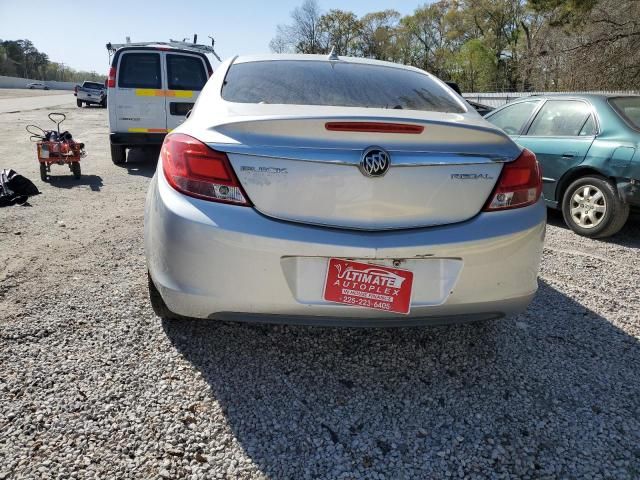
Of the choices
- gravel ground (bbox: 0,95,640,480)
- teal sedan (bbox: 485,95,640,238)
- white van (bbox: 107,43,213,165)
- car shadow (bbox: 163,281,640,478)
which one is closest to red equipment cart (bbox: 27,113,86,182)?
white van (bbox: 107,43,213,165)

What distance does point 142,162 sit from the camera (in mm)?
9375

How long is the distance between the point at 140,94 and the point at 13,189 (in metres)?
3.10

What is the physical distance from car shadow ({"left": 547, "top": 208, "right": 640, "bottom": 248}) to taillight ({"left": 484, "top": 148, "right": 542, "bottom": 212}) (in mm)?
3095

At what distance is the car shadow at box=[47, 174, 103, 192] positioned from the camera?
271 inches

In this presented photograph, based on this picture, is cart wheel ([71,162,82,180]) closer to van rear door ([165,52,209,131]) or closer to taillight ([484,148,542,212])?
van rear door ([165,52,209,131])

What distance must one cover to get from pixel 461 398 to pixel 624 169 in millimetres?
3388

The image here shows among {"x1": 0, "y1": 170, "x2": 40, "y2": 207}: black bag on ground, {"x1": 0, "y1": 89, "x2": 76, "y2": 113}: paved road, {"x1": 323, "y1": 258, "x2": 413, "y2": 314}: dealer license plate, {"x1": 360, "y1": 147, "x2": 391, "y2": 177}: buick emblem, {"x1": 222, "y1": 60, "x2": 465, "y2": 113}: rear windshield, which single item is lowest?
{"x1": 0, "y1": 89, "x2": 76, "y2": 113}: paved road

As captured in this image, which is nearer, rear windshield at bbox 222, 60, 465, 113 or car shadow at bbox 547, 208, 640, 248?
rear windshield at bbox 222, 60, 465, 113

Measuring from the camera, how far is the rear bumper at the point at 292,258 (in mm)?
1921

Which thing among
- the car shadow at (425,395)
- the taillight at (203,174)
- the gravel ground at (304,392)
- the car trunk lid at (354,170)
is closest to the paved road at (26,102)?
the gravel ground at (304,392)

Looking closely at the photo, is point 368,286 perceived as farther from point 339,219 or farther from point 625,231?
point 625,231

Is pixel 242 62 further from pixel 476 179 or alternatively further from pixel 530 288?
pixel 530 288

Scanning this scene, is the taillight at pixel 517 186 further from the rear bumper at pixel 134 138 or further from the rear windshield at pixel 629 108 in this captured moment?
the rear bumper at pixel 134 138

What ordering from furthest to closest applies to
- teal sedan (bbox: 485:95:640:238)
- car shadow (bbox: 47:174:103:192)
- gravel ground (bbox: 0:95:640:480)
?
car shadow (bbox: 47:174:103:192), teal sedan (bbox: 485:95:640:238), gravel ground (bbox: 0:95:640:480)
